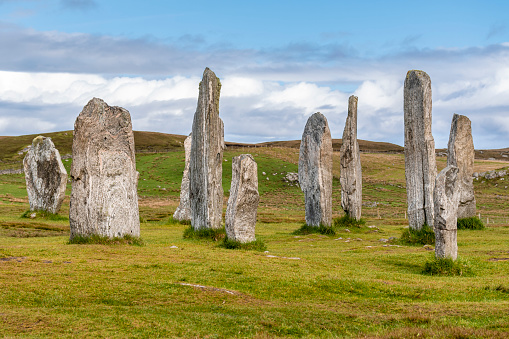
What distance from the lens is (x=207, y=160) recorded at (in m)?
26.5

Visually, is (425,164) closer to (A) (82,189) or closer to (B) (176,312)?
(A) (82,189)

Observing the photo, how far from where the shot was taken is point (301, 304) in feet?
44.4

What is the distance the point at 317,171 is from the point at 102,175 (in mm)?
14076

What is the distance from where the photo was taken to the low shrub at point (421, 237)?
1042 inches

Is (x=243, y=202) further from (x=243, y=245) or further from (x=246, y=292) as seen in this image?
(x=246, y=292)

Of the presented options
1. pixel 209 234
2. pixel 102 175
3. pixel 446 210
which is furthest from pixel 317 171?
pixel 102 175

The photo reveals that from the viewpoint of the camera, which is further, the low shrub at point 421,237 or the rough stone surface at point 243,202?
the low shrub at point 421,237

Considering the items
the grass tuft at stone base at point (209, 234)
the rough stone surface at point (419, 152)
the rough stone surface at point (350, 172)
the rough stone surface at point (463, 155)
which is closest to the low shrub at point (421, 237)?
the rough stone surface at point (419, 152)

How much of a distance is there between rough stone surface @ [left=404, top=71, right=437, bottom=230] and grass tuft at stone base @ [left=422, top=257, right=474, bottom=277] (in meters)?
8.40

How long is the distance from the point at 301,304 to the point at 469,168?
25541mm

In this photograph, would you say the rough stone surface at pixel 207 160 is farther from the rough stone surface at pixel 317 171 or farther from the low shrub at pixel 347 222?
the low shrub at pixel 347 222

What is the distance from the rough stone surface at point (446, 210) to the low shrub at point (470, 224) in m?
16.6

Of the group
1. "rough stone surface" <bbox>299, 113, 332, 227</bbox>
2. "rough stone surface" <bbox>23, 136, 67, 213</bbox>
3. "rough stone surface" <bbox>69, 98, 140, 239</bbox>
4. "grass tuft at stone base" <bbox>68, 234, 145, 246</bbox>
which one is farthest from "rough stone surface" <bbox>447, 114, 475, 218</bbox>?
"rough stone surface" <bbox>23, 136, 67, 213</bbox>

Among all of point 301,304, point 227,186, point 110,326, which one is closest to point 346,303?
point 301,304
